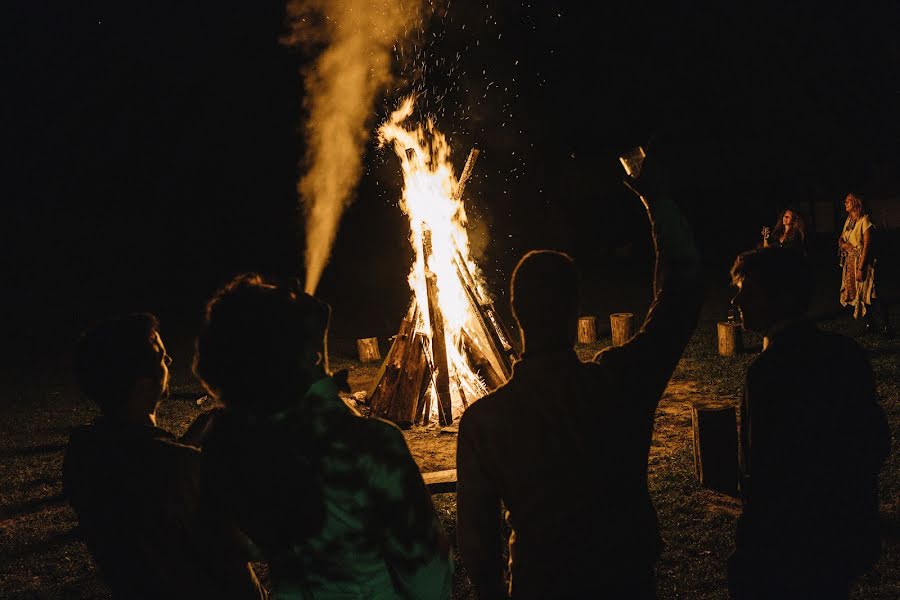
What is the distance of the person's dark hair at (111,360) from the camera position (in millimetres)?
2393

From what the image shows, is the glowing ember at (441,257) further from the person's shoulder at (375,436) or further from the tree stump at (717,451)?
the person's shoulder at (375,436)

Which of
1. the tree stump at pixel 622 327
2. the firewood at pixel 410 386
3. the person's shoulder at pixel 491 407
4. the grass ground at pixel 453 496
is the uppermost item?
the tree stump at pixel 622 327

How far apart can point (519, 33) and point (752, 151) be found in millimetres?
14336

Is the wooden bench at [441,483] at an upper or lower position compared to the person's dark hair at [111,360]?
lower

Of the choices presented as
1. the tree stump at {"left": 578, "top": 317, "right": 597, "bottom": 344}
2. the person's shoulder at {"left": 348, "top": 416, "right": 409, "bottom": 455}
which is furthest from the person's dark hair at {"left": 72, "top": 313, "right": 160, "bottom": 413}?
the tree stump at {"left": 578, "top": 317, "right": 597, "bottom": 344}

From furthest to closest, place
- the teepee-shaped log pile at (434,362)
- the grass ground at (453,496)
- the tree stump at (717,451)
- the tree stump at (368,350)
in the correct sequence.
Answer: the tree stump at (368,350) < the teepee-shaped log pile at (434,362) < the tree stump at (717,451) < the grass ground at (453,496)

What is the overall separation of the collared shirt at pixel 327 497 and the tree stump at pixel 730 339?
970cm

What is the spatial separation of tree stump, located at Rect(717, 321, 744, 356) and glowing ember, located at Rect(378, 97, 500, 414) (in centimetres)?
443

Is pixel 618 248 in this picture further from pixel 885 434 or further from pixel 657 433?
pixel 885 434

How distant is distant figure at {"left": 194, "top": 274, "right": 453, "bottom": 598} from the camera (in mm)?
1827

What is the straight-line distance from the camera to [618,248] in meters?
29.2

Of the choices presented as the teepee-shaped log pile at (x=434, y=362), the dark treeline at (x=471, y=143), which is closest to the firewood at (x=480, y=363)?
the teepee-shaped log pile at (x=434, y=362)

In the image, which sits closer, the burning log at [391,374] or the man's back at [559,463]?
the man's back at [559,463]

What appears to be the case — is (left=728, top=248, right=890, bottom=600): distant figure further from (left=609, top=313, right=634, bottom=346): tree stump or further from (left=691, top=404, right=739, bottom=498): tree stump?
(left=609, top=313, right=634, bottom=346): tree stump
